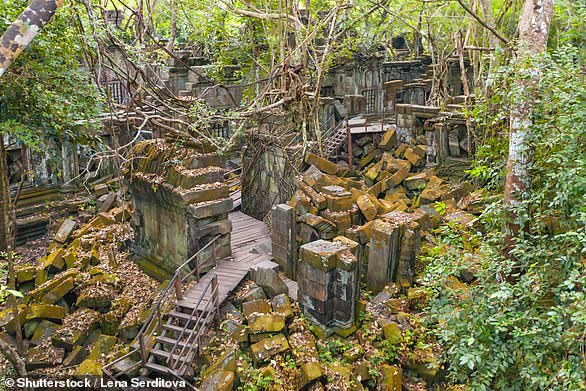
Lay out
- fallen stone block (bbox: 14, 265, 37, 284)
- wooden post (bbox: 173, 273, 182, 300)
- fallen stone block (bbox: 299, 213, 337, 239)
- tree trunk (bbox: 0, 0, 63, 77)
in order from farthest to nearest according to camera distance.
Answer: fallen stone block (bbox: 14, 265, 37, 284), fallen stone block (bbox: 299, 213, 337, 239), wooden post (bbox: 173, 273, 182, 300), tree trunk (bbox: 0, 0, 63, 77)

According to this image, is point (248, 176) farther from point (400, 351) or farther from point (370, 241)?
point (400, 351)

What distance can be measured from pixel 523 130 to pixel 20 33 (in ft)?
18.9

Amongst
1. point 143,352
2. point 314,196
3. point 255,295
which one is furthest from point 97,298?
point 314,196

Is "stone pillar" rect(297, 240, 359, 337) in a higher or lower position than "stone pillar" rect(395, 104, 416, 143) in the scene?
lower

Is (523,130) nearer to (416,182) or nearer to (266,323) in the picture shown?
(266,323)

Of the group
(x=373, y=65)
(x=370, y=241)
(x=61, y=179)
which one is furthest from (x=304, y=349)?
(x=373, y=65)

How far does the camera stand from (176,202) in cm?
1162

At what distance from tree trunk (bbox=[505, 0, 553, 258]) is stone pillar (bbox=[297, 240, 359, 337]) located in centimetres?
353

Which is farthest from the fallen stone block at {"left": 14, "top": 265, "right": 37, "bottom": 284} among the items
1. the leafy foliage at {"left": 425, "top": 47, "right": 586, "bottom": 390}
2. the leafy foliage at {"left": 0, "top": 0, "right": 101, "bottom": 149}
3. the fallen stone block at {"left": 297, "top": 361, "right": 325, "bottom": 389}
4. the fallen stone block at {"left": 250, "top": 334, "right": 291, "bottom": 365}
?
the leafy foliage at {"left": 425, "top": 47, "right": 586, "bottom": 390}

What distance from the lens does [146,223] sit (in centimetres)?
1327

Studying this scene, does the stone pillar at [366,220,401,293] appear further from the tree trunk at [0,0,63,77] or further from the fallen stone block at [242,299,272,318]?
the tree trunk at [0,0,63,77]

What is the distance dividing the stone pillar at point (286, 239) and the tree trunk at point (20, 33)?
7.79 meters

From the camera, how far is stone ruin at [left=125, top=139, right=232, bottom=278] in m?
11.4

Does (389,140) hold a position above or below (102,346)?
above
